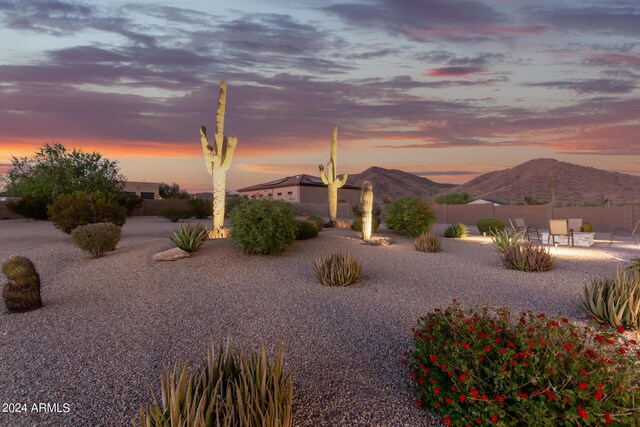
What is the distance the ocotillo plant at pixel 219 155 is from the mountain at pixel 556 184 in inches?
2130

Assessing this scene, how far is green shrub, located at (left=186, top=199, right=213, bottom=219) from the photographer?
3088cm

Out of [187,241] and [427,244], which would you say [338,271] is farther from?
[427,244]

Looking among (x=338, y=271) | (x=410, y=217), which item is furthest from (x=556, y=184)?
(x=338, y=271)

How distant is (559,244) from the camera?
1697 cm

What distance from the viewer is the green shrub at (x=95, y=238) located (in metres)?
12.1

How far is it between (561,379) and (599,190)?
77.8 metres

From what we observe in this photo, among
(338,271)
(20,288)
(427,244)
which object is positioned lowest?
(20,288)

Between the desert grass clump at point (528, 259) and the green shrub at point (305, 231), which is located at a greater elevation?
the green shrub at point (305, 231)

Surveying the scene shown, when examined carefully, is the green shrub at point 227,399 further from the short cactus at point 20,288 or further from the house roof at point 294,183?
the house roof at point 294,183

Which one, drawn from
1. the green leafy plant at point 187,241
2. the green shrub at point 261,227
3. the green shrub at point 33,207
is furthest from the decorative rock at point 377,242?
the green shrub at point 33,207

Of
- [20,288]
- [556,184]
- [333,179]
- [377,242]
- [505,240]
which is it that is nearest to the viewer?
[20,288]

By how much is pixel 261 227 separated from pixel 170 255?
8.71ft

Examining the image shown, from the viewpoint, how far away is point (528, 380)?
3.29 m

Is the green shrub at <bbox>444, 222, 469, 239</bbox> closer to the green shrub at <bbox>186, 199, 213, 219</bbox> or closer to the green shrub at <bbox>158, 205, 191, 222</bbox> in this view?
the green shrub at <bbox>158, 205, 191, 222</bbox>
